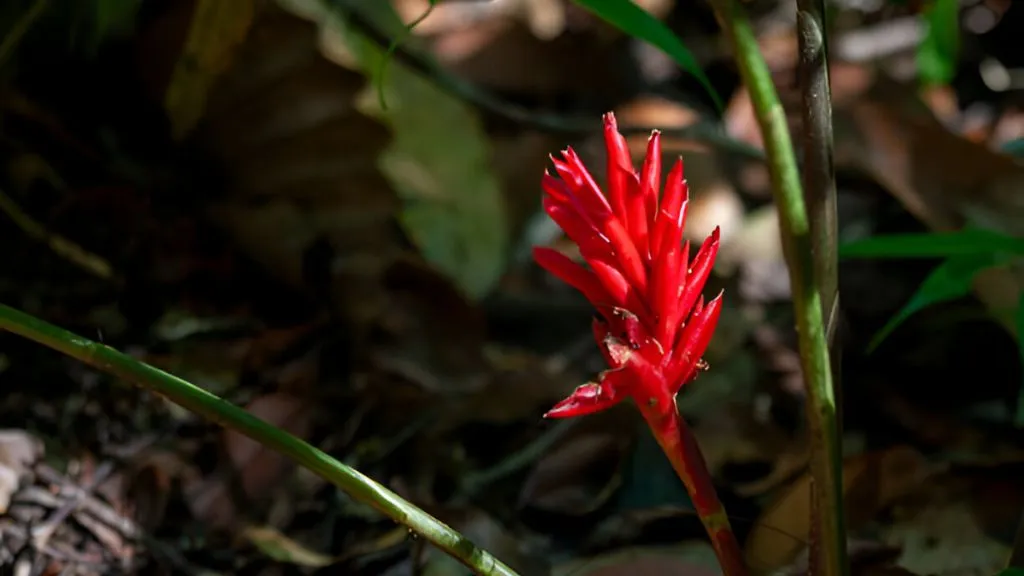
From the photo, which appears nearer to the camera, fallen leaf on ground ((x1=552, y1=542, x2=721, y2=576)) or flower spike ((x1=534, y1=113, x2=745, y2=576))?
flower spike ((x1=534, y1=113, x2=745, y2=576))

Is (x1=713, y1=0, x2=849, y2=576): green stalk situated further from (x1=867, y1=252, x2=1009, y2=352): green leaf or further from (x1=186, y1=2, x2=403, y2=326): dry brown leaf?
(x1=186, y1=2, x2=403, y2=326): dry brown leaf

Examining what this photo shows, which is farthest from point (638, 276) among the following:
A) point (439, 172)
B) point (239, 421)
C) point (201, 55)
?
point (439, 172)

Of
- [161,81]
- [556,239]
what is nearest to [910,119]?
[556,239]

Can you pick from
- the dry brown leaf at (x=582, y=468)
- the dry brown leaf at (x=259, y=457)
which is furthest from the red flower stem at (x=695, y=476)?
the dry brown leaf at (x=259, y=457)

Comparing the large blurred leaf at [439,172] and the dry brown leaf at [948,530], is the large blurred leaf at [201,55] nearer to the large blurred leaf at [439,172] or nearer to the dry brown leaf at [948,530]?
the large blurred leaf at [439,172]

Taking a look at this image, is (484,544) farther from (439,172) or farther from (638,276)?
(439,172)

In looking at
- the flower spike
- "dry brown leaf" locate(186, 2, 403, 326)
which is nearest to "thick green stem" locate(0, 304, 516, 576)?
the flower spike

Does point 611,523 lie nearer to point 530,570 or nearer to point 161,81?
point 530,570
